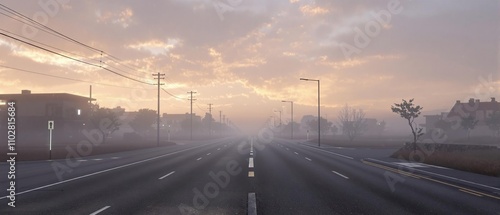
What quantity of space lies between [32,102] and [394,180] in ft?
235

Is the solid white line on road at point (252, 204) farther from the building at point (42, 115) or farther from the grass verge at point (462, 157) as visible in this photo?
the building at point (42, 115)

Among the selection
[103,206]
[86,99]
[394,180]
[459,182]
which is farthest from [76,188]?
[86,99]

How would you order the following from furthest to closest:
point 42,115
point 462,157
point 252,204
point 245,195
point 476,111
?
point 476,111 → point 42,115 → point 462,157 → point 245,195 → point 252,204

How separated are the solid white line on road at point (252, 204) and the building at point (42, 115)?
66217mm

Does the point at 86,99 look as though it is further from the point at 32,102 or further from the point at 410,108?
the point at 410,108

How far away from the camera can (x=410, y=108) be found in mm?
36531

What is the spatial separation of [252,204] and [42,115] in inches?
2772

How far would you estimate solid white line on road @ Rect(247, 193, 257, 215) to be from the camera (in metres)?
8.72

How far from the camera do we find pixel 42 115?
68125 mm

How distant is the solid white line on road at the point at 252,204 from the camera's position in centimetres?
872

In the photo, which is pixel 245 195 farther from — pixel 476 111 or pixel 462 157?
pixel 476 111

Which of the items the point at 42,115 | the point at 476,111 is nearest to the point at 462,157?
the point at 42,115

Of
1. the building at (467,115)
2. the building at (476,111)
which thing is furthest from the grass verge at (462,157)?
the building at (476,111)

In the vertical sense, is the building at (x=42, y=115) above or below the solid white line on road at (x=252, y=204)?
above
